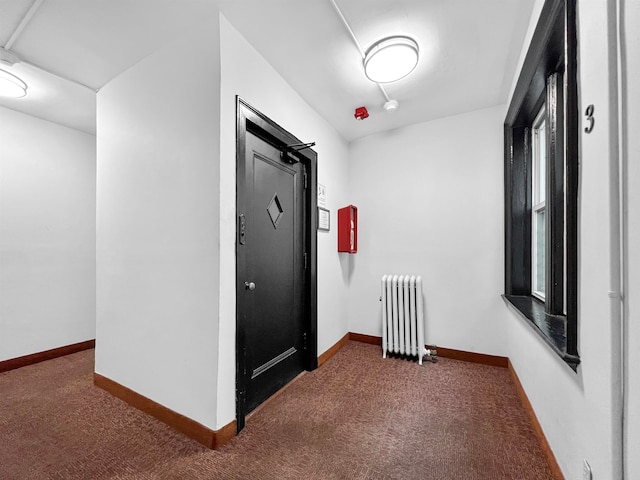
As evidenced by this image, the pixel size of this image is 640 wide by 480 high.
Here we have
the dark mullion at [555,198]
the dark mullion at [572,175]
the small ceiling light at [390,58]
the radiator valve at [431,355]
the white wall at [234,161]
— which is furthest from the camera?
the radiator valve at [431,355]

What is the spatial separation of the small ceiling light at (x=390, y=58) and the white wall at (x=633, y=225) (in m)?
1.23

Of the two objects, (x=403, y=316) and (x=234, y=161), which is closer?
(x=234, y=161)

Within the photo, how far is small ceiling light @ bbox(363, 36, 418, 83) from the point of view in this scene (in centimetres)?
183

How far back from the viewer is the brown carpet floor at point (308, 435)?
1413 millimetres

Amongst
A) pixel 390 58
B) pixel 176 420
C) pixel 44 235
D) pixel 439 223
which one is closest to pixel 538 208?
pixel 439 223

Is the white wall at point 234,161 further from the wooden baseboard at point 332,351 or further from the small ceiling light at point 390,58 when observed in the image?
the small ceiling light at point 390,58

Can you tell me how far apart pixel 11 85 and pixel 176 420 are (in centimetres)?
301

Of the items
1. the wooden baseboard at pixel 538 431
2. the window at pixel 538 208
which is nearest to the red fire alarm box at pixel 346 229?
the window at pixel 538 208

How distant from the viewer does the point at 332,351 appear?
9.80 feet

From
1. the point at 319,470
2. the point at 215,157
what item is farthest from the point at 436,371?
the point at 215,157

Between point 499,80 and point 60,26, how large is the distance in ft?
10.8

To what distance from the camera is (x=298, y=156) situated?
8.30 ft

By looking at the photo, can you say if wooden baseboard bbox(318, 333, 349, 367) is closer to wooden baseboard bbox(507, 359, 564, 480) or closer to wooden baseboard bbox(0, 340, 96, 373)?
wooden baseboard bbox(507, 359, 564, 480)

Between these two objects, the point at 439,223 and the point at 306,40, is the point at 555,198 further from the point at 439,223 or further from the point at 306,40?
the point at 306,40
